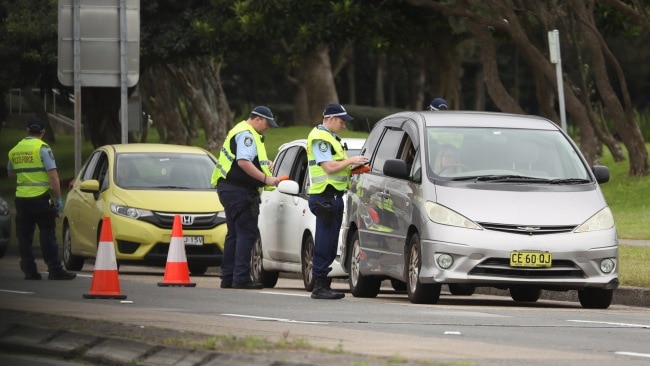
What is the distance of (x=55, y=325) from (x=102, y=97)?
36001mm

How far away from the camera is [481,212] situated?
1537cm

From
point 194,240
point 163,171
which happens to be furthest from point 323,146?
point 163,171

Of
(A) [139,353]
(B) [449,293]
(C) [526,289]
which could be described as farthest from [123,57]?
(A) [139,353]

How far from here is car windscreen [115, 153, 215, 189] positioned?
73.1 ft

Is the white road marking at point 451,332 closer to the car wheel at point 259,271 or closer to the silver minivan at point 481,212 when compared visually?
the silver minivan at point 481,212

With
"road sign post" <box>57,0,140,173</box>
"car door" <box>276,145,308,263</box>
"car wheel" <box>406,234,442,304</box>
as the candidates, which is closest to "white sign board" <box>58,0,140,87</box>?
"road sign post" <box>57,0,140,173</box>

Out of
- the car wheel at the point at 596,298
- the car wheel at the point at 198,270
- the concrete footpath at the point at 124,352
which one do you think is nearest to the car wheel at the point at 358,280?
the car wheel at the point at 596,298

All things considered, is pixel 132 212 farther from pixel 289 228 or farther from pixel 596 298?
pixel 596 298

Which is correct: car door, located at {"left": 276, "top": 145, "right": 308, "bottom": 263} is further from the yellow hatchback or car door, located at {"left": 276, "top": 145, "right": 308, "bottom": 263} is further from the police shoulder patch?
the yellow hatchback

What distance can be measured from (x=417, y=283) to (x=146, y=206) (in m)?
6.42

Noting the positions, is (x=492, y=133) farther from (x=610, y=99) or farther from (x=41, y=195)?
(x=610, y=99)

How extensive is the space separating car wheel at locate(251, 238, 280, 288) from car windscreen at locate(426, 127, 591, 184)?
381 centimetres

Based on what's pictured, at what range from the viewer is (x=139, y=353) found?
991cm

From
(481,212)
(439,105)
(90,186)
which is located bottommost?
(90,186)
